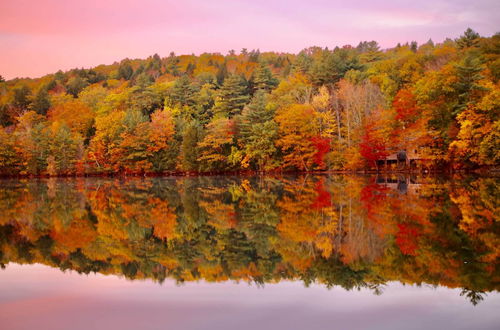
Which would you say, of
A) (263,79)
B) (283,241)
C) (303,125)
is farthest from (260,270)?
(263,79)

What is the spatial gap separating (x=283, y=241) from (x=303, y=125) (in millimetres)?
38307

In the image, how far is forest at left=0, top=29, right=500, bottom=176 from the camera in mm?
39906

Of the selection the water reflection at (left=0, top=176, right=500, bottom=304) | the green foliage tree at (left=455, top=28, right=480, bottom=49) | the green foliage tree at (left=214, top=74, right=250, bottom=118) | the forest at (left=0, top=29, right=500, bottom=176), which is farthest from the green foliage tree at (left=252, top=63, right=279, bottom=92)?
the water reflection at (left=0, top=176, right=500, bottom=304)

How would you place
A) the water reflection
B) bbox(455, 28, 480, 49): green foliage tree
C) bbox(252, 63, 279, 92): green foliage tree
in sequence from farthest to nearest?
bbox(252, 63, 279, 92): green foliage tree → bbox(455, 28, 480, 49): green foliage tree → the water reflection

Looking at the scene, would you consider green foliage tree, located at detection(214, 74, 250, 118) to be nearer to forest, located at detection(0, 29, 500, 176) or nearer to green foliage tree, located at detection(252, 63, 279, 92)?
forest, located at detection(0, 29, 500, 176)

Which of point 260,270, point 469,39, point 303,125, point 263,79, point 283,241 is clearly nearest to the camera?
point 260,270

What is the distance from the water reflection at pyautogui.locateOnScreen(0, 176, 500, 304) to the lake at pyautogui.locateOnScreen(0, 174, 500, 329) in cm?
4

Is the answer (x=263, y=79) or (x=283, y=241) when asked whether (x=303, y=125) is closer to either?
(x=263, y=79)

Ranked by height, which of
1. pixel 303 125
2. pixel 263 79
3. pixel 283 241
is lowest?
pixel 283 241

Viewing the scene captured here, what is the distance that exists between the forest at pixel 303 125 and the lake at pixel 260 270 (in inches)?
1030

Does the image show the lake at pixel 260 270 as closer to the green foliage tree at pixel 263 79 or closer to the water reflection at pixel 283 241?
the water reflection at pixel 283 241

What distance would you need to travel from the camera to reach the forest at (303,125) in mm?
39906

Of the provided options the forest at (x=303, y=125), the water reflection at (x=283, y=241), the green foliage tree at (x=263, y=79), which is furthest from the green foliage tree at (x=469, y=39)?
the water reflection at (x=283, y=241)

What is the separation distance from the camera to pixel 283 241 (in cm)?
1148
